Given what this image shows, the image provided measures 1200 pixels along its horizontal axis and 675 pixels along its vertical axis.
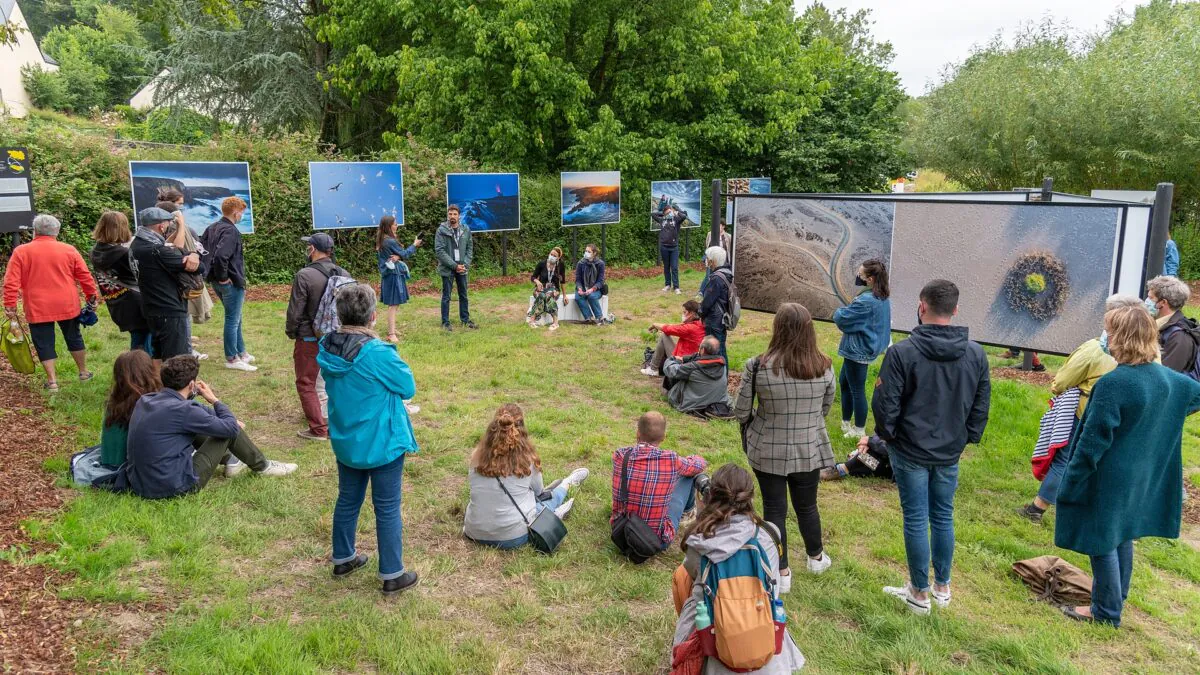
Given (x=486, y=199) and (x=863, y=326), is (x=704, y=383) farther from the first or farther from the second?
(x=486, y=199)

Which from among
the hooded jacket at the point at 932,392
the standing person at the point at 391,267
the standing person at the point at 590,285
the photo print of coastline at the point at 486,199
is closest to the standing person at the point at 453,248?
the standing person at the point at 391,267

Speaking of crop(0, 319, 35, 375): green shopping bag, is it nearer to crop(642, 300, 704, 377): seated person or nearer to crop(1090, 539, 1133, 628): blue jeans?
crop(642, 300, 704, 377): seated person

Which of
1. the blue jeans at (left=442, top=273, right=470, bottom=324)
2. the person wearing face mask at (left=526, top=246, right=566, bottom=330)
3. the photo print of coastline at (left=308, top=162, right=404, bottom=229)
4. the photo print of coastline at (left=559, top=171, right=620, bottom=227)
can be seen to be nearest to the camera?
the blue jeans at (left=442, top=273, right=470, bottom=324)

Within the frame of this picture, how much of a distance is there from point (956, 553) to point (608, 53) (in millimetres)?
18082

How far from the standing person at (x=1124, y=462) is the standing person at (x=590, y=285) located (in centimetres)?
883

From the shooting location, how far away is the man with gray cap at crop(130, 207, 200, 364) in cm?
682

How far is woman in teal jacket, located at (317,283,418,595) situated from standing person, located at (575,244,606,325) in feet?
27.0

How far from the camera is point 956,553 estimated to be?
5328 mm

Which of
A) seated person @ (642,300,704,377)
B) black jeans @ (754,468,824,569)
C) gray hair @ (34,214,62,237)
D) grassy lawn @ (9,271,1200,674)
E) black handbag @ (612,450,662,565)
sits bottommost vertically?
grassy lawn @ (9,271,1200,674)

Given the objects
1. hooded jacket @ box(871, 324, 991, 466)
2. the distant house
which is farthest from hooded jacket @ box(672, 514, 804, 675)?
the distant house

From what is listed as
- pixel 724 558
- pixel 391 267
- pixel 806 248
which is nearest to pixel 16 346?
pixel 391 267

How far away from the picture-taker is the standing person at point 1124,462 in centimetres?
398

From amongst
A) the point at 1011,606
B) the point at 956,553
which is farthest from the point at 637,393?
the point at 1011,606

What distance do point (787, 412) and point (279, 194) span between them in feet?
41.5
